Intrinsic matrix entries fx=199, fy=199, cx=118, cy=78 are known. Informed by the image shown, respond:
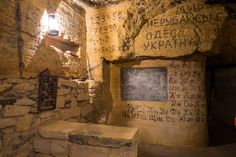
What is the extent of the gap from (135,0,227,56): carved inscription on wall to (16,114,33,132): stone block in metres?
2.80

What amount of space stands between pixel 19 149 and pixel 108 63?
120 inches

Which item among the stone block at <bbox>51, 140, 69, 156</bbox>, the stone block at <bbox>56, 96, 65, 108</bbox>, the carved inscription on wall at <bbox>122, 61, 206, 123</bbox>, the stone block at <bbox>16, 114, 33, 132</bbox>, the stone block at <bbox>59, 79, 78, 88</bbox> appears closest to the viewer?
the stone block at <bbox>16, 114, 33, 132</bbox>

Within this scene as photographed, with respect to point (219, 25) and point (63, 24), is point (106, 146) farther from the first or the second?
point (219, 25)

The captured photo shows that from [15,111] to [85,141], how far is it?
38.1 inches

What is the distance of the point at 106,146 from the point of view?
249 centimetres

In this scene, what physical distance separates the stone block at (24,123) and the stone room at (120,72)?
13mm

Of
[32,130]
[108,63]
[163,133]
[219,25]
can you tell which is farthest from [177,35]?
[32,130]

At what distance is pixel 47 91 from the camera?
3.10 m

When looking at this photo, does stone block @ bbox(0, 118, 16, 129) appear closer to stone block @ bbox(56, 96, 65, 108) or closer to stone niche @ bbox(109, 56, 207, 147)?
stone block @ bbox(56, 96, 65, 108)

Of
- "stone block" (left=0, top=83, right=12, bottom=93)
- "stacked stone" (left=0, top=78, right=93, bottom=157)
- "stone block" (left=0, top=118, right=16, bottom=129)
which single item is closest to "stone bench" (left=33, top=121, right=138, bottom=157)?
"stacked stone" (left=0, top=78, right=93, bottom=157)

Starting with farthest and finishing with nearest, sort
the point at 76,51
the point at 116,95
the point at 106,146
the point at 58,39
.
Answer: the point at 116,95 → the point at 76,51 → the point at 58,39 → the point at 106,146

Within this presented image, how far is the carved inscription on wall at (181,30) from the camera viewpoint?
13.7 ft

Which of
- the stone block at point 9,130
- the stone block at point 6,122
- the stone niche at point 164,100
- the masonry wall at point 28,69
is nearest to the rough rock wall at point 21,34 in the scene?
the masonry wall at point 28,69

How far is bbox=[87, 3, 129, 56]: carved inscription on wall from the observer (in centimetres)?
473
